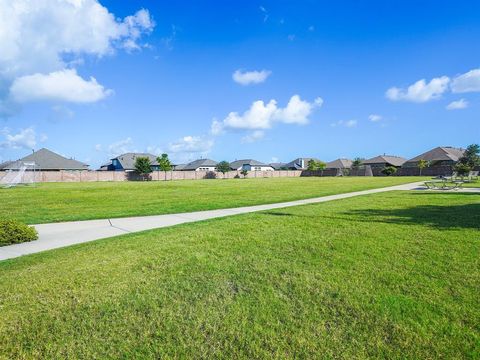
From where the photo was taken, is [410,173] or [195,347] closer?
[195,347]

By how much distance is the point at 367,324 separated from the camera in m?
3.26

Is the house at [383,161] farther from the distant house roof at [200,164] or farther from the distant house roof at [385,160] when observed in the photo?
the distant house roof at [200,164]

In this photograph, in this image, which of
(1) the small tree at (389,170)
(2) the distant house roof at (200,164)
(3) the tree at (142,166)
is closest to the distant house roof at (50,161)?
(3) the tree at (142,166)

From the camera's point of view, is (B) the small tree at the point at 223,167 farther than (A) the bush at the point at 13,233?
Yes

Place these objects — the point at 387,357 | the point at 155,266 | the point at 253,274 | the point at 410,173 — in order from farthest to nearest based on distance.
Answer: the point at 410,173, the point at 155,266, the point at 253,274, the point at 387,357

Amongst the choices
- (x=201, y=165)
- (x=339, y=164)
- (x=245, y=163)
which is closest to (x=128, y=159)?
(x=201, y=165)

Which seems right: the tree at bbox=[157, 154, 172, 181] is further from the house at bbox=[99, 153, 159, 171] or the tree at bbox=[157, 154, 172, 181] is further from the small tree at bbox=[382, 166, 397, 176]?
the small tree at bbox=[382, 166, 397, 176]

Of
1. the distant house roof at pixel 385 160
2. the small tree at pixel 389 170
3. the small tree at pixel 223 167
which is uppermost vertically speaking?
the distant house roof at pixel 385 160

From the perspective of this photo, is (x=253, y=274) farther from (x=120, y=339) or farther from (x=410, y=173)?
(x=410, y=173)

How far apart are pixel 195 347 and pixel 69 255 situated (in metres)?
3.78

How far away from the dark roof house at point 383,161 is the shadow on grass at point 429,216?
7475cm

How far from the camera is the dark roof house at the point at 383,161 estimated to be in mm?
79375

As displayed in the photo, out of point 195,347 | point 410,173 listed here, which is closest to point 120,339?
point 195,347

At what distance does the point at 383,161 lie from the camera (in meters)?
80.0
